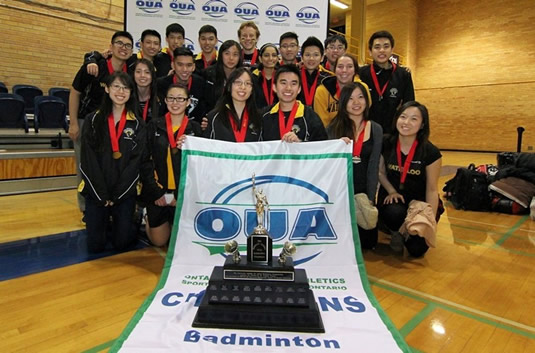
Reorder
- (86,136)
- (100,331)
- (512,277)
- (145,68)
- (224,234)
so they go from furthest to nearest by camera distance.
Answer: (145,68)
(86,136)
(512,277)
(224,234)
(100,331)

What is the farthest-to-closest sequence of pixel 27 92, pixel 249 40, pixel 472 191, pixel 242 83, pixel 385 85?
pixel 27 92
pixel 472 191
pixel 249 40
pixel 385 85
pixel 242 83

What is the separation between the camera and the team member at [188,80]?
3670 mm

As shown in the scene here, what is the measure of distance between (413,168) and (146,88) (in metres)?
2.71

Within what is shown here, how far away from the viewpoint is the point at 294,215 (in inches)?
106

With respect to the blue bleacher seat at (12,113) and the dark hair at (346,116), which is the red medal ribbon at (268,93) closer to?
the dark hair at (346,116)

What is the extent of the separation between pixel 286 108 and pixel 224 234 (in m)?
1.25

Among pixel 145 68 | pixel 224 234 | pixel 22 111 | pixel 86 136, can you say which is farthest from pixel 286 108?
pixel 22 111

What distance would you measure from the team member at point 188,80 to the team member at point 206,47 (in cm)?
37

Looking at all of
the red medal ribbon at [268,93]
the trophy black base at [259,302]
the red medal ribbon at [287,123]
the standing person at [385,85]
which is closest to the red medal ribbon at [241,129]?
the red medal ribbon at [287,123]

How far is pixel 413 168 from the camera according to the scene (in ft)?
10.6

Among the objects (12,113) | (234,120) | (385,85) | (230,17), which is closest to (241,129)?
(234,120)

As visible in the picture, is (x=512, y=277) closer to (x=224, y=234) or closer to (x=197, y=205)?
(x=224, y=234)

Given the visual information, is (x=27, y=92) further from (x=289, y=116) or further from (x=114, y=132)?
(x=289, y=116)

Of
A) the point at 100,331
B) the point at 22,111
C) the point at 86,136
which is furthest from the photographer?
the point at 22,111
